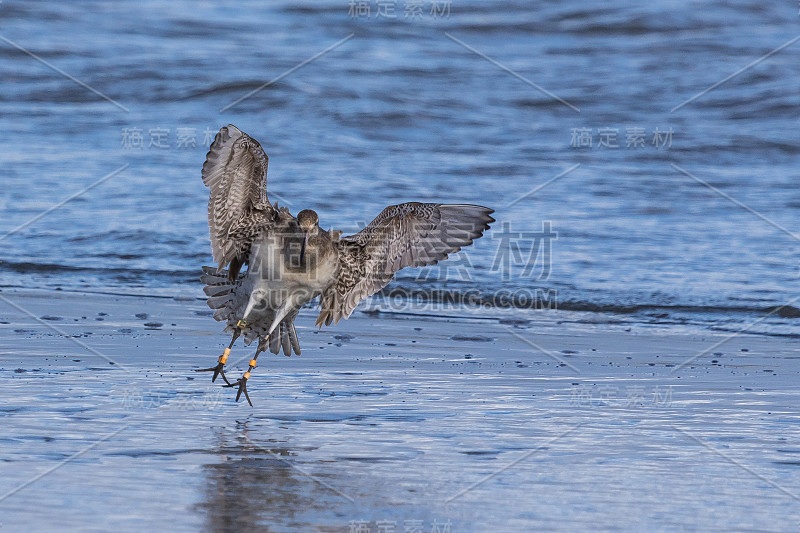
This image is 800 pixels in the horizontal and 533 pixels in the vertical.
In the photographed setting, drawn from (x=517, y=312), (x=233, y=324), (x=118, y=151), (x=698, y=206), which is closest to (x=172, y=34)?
(x=118, y=151)

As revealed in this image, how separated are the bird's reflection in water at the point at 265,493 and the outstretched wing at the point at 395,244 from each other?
1.60 m

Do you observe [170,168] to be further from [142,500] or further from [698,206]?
[142,500]

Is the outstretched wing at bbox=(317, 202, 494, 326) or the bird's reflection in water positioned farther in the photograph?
the outstretched wing at bbox=(317, 202, 494, 326)

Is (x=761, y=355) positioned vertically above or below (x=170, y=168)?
below

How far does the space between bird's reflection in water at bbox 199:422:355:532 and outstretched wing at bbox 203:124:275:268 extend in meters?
1.61

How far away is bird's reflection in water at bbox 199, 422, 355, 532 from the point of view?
379cm

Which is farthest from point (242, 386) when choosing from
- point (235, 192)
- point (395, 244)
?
point (395, 244)

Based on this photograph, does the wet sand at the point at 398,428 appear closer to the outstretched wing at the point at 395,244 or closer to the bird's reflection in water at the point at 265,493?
the bird's reflection in water at the point at 265,493

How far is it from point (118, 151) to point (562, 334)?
22.8 feet

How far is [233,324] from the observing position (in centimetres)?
633

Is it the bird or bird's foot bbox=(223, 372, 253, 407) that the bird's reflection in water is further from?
the bird
